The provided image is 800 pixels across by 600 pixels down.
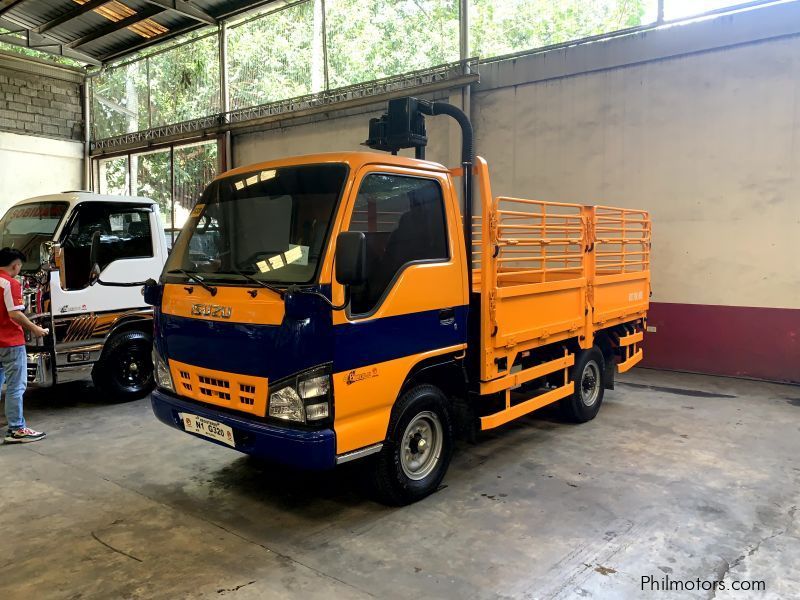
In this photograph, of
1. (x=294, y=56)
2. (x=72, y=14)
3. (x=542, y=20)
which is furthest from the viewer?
(x=72, y=14)

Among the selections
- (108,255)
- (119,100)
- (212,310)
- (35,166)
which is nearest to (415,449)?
(212,310)

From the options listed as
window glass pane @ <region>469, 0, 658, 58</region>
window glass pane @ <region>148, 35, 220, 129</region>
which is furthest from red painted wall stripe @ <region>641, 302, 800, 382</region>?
window glass pane @ <region>148, 35, 220, 129</region>

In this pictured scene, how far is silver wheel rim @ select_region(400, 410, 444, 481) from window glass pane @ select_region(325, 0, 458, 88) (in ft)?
23.1

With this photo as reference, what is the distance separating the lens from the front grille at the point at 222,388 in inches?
127

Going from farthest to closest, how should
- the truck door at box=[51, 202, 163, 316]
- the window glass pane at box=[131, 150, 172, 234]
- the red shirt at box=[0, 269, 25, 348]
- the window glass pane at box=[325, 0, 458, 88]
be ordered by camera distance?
the window glass pane at box=[131, 150, 172, 234] < the window glass pane at box=[325, 0, 458, 88] < the truck door at box=[51, 202, 163, 316] < the red shirt at box=[0, 269, 25, 348]

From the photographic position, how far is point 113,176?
15.7 m

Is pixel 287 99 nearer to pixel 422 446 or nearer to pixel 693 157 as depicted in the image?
pixel 693 157

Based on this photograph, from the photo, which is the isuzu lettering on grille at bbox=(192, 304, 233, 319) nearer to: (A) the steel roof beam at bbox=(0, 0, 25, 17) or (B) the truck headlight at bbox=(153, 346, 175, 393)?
(B) the truck headlight at bbox=(153, 346, 175, 393)

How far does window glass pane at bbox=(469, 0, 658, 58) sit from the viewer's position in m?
7.82

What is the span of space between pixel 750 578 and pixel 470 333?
81.5 inches

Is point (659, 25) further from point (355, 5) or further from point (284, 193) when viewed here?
point (284, 193)

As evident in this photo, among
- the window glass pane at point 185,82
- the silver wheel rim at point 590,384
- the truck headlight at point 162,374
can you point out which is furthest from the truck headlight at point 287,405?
the window glass pane at point 185,82

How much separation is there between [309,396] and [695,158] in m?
6.36

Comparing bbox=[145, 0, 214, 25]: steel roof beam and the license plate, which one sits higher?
bbox=[145, 0, 214, 25]: steel roof beam
